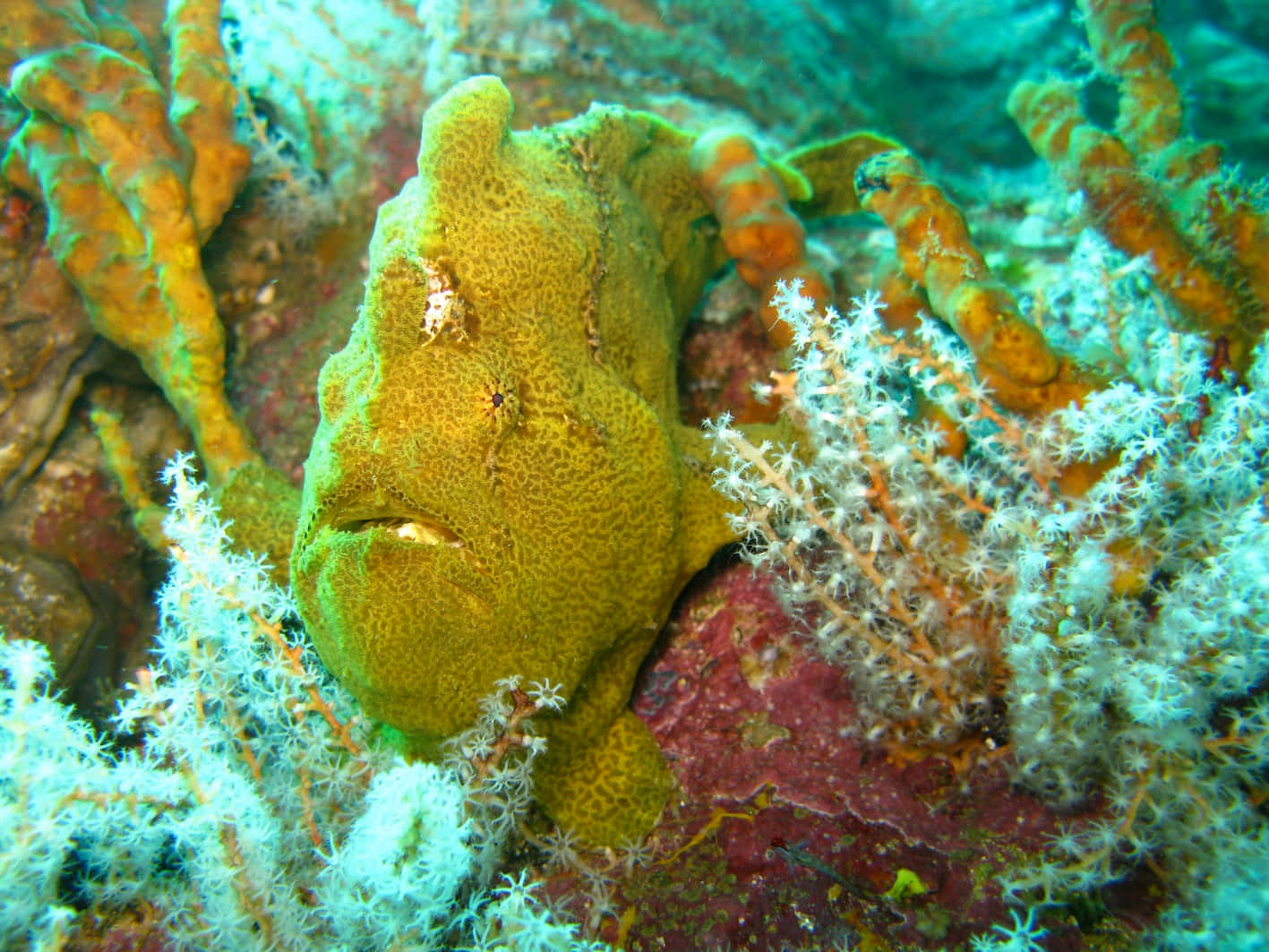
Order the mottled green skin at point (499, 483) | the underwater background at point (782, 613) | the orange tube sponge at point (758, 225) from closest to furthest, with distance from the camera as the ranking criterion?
the underwater background at point (782, 613)
the mottled green skin at point (499, 483)
the orange tube sponge at point (758, 225)

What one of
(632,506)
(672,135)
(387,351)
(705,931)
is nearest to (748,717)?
(705,931)

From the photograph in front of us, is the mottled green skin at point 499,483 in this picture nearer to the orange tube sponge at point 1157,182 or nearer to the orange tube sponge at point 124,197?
the orange tube sponge at point 124,197

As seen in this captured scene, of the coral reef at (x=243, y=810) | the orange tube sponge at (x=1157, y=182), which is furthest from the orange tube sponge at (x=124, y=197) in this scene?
the orange tube sponge at (x=1157, y=182)

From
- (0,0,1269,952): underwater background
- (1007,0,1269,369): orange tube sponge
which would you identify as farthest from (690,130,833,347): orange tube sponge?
(1007,0,1269,369): orange tube sponge

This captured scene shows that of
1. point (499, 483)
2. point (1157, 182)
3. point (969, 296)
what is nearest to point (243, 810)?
point (499, 483)

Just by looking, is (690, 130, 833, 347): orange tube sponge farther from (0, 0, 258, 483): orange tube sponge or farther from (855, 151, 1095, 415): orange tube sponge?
(0, 0, 258, 483): orange tube sponge
